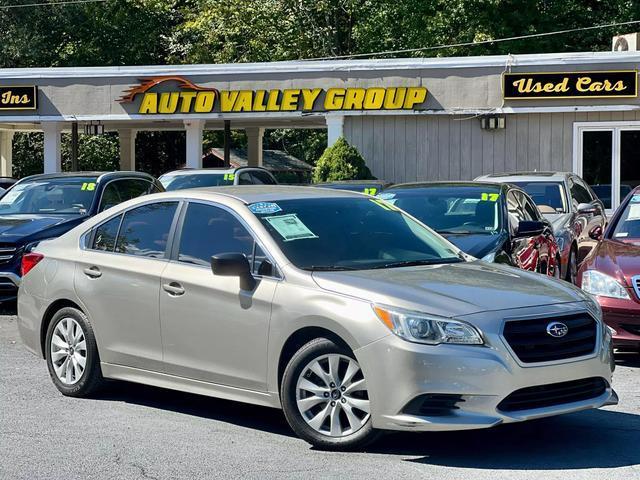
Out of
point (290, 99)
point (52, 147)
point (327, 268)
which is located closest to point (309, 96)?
point (290, 99)

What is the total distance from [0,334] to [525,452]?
6801 mm

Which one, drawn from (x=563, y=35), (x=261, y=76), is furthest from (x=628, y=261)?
(x=563, y=35)

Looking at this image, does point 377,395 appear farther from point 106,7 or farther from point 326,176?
point 106,7

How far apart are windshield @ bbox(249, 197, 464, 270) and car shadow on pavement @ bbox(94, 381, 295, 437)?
1.17m

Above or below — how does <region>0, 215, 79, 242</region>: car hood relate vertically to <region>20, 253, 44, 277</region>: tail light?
below

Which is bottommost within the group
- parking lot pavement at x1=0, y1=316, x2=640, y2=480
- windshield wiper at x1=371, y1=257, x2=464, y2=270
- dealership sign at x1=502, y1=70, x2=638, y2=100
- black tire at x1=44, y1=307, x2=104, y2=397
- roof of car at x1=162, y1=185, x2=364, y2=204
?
parking lot pavement at x1=0, y1=316, x2=640, y2=480

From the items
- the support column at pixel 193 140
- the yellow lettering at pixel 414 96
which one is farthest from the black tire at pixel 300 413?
the support column at pixel 193 140

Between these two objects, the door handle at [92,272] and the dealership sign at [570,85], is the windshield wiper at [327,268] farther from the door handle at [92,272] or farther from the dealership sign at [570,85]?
the dealership sign at [570,85]

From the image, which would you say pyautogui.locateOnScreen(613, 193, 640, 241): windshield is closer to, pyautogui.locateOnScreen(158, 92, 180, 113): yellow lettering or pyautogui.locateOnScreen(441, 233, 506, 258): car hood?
pyautogui.locateOnScreen(441, 233, 506, 258): car hood

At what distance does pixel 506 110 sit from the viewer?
24.4 metres

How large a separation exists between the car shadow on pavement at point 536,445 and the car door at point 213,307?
39.5 inches

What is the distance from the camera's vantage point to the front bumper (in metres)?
5.99

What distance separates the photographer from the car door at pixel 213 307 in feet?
22.3

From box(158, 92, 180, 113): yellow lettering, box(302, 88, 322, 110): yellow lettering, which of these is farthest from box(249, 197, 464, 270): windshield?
box(158, 92, 180, 113): yellow lettering
